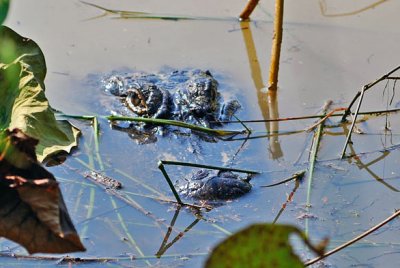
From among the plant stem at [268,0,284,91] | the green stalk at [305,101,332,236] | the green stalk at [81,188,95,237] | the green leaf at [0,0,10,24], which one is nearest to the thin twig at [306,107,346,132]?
the green stalk at [305,101,332,236]

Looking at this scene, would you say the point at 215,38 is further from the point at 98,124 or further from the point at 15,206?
the point at 15,206

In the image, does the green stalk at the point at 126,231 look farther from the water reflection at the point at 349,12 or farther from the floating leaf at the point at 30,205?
the water reflection at the point at 349,12

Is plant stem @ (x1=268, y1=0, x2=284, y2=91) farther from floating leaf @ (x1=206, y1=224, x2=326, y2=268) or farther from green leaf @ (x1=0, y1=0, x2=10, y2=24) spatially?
floating leaf @ (x1=206, y1=224, x2=326, y2=268)

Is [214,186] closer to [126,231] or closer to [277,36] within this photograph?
[126,231]

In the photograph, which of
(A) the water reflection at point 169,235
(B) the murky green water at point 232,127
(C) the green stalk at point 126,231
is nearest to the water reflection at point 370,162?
(B) the murky green water at point 232,127

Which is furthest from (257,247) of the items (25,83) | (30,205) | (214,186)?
(214,186)

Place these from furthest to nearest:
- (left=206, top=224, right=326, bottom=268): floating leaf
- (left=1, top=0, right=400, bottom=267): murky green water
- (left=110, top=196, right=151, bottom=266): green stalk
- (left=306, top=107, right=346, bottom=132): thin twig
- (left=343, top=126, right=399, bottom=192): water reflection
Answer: (left=306, top=107, right=346, bottom=132): thin twig
(left=343, top=126, right=399, bottom=192): water reflection
(left=1, top=0, right=400, bottom=267): murky green water
(left=110, top=196, right=151, bottom=266): green stalk
(left=206, top=224, right=326, bottom=268): floating leaf
